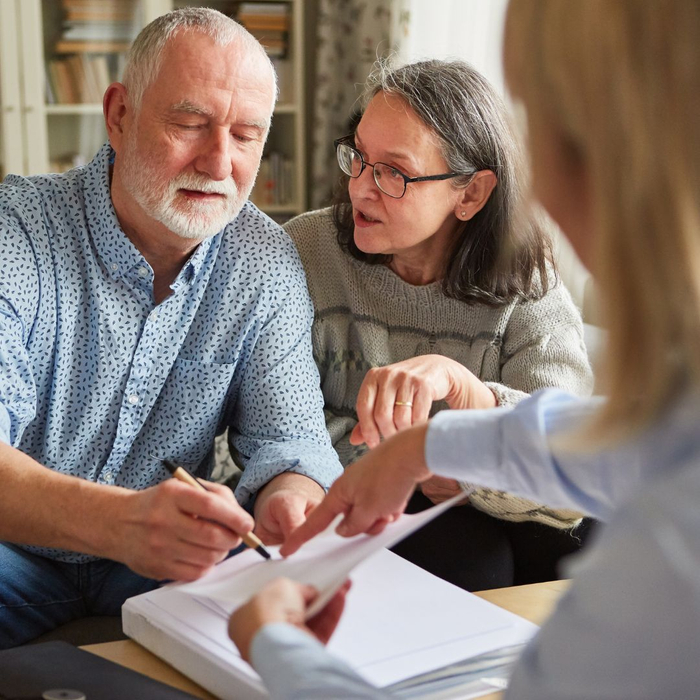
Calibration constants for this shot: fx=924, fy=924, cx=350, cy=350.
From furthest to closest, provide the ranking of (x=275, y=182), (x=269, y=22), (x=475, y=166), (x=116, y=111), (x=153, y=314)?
(x=275, y=182) → (x=269, y=22) → (x=475, y=166) → (x=116, y=111) → (x=153, y=314)

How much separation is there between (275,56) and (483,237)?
2.62 metres

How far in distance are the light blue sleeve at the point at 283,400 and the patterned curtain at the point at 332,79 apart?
261cm

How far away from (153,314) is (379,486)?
0.72 m

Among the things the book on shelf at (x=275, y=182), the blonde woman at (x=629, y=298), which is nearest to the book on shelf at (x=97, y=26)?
the book on shelf at (x=275, y=182)

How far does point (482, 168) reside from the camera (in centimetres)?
173

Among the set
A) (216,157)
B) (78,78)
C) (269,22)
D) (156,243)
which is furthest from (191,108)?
(269,22)

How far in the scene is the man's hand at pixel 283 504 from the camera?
121cm

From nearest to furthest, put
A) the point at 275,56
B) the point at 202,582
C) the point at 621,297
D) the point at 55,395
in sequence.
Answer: the point at 621,297, the point at 202,582, the point at 55,395, the point at 275,56

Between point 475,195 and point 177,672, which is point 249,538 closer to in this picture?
point 177,672

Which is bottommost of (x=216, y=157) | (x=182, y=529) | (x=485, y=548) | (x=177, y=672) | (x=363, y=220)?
(x=485, y=548)

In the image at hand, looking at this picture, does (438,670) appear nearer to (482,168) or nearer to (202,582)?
(202,582)

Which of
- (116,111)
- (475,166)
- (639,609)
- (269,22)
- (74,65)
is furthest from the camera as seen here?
Result: (269,22)

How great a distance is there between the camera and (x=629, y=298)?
1.84ft

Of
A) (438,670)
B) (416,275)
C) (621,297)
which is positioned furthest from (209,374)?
(621,297)
